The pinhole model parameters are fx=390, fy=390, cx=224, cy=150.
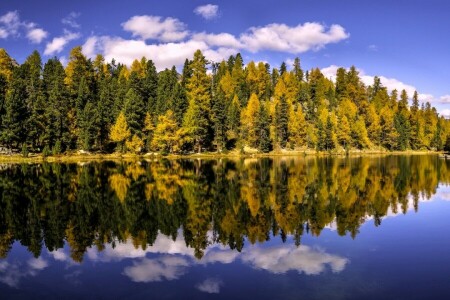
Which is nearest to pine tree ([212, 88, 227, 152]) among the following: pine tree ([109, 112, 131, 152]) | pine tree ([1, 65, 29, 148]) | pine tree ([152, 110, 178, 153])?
pine tree ([152, 110, 178, 153])

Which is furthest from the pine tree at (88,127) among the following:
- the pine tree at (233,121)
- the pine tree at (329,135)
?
the pine tree at (329,135)

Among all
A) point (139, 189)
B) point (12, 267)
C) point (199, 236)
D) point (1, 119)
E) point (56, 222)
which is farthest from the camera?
point (1, 119)

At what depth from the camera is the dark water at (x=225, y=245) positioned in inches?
504

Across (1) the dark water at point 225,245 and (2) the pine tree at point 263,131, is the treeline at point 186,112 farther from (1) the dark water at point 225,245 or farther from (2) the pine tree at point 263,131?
(1) the dark water at point 225,245

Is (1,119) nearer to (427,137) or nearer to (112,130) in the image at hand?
(112,130)

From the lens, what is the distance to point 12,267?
15031 mm

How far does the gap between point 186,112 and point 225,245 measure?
87034 mm

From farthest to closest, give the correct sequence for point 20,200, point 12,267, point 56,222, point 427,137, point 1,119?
point 427,137, point 1,119, point 20,200, point 56,222, point 12,267

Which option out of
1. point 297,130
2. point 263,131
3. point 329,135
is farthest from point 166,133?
point 329,135

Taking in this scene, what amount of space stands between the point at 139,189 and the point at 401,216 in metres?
21.4

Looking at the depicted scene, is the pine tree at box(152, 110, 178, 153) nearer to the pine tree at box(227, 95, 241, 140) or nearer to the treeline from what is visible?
the treeline

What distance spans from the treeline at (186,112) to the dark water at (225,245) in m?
62.5

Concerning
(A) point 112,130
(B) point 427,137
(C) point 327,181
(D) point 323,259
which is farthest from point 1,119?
(B) point 427,137

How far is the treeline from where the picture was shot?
304 feet
